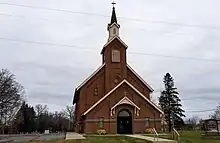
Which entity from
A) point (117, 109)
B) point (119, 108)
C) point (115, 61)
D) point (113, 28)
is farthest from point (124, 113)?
point (113, 28)

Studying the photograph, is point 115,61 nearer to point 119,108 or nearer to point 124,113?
point 119,108

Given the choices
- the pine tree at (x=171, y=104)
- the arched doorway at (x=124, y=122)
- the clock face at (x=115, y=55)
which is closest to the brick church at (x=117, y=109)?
the arched doorway at (x=124, y=122)

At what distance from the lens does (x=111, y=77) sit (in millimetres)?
54344

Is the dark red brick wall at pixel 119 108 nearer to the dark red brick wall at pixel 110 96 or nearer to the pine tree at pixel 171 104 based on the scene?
the dark red brick wall at pixel 110 96

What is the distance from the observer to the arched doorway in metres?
48.7

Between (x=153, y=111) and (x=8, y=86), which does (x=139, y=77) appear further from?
(x=8, y=86)

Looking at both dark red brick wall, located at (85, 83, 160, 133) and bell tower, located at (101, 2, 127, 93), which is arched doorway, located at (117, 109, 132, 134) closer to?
dark red brick wall, located at (85, 83, 160, 133)

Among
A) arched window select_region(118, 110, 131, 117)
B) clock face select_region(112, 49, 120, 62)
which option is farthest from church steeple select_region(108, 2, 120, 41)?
arched window select_region(118, 110, 131, 117)

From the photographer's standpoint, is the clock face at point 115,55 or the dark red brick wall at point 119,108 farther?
the clock face at point 115,55

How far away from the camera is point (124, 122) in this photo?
48.8 meters

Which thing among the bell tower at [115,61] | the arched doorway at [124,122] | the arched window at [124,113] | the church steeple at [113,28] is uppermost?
the church steeple at [113,28]

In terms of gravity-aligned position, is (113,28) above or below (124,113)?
above

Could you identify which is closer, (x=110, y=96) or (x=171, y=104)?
(x=110, y=96)

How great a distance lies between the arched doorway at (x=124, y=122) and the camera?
48.7m
